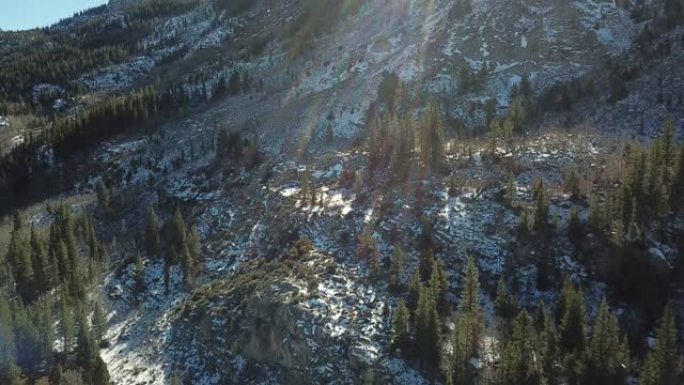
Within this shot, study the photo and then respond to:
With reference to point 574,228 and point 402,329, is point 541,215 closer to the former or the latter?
point 574,228

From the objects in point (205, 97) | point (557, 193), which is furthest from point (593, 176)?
point (205, 97)

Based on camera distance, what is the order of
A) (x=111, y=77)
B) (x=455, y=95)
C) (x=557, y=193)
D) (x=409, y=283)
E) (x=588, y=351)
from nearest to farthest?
(x=588, y=351)
(x=409, y=283)
(x=557, y=193)
(x=455, y=95)
(x=111, y=77)

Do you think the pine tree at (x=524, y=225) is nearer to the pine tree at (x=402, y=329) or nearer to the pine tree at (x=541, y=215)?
the pine tree at (x=541, y=215)

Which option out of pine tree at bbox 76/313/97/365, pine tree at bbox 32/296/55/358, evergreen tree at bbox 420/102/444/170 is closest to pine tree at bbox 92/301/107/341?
pine tree at bbox 76/313/97/365

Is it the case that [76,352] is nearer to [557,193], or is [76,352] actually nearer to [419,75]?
[557,193]

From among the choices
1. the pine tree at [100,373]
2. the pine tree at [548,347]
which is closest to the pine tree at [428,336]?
the pine tree at [548,347]

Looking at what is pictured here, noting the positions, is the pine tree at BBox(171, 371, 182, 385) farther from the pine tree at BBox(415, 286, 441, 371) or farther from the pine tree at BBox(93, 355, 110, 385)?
the pine tree at BBox(415, 286, 441, 371)

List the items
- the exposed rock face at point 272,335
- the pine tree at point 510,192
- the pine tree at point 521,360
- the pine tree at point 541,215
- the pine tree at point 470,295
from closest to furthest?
the pine tree at point 521,360 < the exposed rock face at point 272,335 < the pine tree at point 470,295 < the pine tree at point 541,215 < the pine tree at point 510,192
